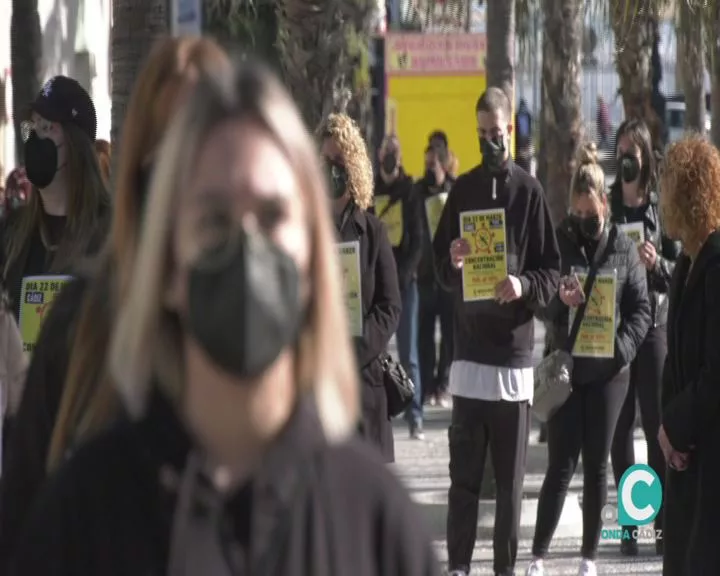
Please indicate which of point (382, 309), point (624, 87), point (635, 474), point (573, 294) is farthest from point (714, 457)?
point (624, 87)

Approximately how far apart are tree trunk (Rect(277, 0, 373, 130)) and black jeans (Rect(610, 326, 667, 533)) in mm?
3036

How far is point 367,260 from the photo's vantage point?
283 inches

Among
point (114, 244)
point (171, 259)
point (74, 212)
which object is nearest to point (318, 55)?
point (74, 212)

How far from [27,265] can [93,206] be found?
371mm

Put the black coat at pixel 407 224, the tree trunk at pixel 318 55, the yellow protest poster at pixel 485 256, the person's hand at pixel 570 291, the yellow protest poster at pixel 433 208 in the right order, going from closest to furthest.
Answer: the yellow protest poster at pixel 485 256, the person's hand at pixel 570 291, the tree trunk at pixel 318 55, the black coat at pixel 407 224, the yellow protest poster at pixel 433 208

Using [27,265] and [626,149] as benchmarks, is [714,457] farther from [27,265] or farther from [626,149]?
[626,149]

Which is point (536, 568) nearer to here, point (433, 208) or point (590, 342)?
point (590, 342)

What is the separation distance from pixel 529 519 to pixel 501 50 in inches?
144

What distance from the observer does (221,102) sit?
2326mm

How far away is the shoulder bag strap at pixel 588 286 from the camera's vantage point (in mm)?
8391

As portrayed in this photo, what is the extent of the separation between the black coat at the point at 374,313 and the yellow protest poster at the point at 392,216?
19.5 ft

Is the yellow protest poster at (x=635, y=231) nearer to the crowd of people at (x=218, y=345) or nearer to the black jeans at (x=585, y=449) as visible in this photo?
the black jeans at (x=585, y=449)

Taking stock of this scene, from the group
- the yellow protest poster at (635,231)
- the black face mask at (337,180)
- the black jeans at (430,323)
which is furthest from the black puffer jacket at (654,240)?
the black jeans at (430,323)

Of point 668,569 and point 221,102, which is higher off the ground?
point 221,102
